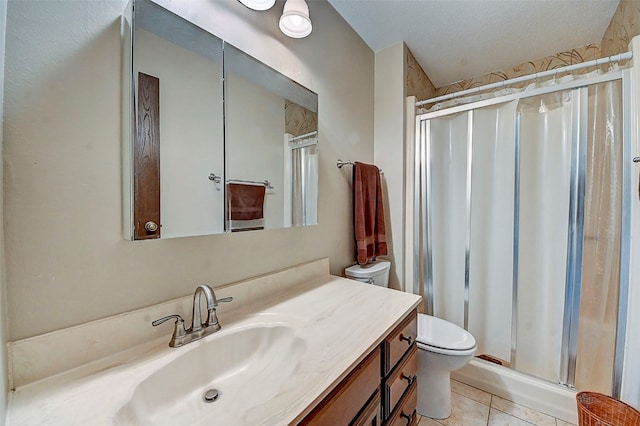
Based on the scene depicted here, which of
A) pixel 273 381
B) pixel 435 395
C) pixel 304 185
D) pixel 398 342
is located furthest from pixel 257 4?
pixel 435 395

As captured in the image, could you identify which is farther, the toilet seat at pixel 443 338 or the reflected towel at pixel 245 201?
the toilet seat at pixel 443 338

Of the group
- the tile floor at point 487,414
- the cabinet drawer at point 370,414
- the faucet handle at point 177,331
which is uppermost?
the faucet handle at point 177,331

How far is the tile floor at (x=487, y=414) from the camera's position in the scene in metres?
1.38

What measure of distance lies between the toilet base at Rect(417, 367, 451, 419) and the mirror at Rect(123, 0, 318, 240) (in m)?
1.15

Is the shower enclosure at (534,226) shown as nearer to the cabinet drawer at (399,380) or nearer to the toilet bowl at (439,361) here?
the toilet bowl at (439,361)

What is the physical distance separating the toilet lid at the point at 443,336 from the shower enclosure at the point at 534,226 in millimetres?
326

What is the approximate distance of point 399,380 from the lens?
3.20ft

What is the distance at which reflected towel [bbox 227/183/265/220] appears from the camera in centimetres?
96

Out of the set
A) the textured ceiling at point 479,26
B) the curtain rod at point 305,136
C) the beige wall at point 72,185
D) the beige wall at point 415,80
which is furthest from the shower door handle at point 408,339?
the textured ceiling at point 479,26

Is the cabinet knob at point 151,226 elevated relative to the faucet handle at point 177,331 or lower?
elevated

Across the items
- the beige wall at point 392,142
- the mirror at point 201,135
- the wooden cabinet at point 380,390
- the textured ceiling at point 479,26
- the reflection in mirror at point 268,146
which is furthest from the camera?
the beige wall at point 392,142

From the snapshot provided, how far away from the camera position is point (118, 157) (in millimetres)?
712

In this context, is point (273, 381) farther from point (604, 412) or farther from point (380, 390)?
point (604, 412)

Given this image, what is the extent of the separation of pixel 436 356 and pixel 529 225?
98cm
